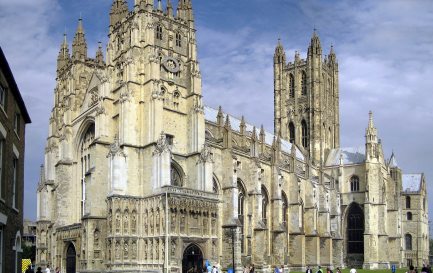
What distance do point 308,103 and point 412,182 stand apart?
28.9 metres

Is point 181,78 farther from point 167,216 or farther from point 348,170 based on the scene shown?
point 348,170

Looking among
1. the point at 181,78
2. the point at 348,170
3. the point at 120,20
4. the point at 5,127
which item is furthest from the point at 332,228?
the point at 5,127

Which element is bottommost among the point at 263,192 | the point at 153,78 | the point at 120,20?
the point at 263,192

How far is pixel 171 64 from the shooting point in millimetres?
49500

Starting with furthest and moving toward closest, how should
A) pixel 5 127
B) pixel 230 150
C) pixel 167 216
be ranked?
pixel 230 150, pixel 167 216, pixel 5 127

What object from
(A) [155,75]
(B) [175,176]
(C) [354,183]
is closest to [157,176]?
(B) [175,176]

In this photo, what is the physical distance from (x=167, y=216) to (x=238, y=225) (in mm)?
10530

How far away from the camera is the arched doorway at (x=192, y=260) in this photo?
4447cm

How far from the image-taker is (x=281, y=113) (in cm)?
9262

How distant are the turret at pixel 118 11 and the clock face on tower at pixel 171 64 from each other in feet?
19.7

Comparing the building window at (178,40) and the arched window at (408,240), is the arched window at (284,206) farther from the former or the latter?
the arched window at (408,240)

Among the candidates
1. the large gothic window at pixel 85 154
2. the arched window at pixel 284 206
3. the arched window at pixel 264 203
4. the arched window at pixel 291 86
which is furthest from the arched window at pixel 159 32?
the arched window at pixel 291 86

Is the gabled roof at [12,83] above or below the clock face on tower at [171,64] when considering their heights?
below

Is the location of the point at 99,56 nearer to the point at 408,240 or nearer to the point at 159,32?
the point at 159,32
